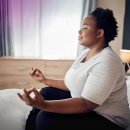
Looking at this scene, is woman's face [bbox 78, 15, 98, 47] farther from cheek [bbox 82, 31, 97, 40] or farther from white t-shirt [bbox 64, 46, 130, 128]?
white t-shirt [bbox 64, 46, 130, 128]

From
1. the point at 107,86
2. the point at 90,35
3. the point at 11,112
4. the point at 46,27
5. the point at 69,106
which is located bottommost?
the point at 11,112

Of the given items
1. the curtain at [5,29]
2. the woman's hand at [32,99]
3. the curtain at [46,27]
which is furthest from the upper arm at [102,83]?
the curtain at [5,29]

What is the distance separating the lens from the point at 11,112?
962mm

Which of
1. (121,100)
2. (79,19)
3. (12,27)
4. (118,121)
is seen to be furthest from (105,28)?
(12,27)

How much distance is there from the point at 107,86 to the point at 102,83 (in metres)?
0.03

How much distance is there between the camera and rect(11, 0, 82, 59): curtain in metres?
2.66

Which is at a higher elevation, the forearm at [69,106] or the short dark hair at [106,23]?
the short dark hair at [106,23]

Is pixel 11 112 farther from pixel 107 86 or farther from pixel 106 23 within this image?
pixel 106 23

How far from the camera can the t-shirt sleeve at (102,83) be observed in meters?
0.71

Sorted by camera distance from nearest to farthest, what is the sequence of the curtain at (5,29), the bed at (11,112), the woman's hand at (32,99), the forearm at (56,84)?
the woman's hand at (32,99) < the bed at (11,112) < the forearm at (56,84) < the curtain at (5,29)

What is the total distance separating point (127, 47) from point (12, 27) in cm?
209

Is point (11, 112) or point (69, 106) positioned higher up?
point (69, 106)

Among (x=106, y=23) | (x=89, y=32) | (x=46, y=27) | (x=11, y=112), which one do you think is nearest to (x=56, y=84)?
(x=11, y=112)

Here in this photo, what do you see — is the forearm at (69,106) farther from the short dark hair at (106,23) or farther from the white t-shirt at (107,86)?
the short dark hair at (106,23)
